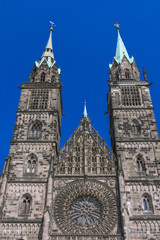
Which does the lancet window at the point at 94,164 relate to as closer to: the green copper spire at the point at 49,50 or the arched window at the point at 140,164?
the arched window at the point at 140,164

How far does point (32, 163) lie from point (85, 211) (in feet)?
20.8

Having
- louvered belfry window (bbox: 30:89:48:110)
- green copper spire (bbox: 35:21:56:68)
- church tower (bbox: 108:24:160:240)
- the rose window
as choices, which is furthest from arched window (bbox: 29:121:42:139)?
green copper spire (bbox: 35:21:56:68)

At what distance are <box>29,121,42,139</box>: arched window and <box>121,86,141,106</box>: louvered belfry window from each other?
9024 millimetres

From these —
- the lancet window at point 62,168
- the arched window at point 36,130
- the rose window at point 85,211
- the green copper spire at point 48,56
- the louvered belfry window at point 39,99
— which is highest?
the green copper spire at point 48,56

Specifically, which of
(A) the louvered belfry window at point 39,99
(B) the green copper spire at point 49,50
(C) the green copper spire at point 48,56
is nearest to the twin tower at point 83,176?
(A) the louvered belfry window at point 39,99

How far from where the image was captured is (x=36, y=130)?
26.0m

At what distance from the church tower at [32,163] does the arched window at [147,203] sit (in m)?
7.39

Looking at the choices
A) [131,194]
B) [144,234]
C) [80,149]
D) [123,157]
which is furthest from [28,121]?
[144,234]

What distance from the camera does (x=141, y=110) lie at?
88.1 feet

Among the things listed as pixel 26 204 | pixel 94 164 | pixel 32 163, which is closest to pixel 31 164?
pixel 32 163

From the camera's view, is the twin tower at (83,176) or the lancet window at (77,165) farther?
the lancet window at (77,165)

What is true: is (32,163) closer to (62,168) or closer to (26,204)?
(62,168)

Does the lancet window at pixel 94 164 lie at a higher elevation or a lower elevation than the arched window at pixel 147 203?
higher

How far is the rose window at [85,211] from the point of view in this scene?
20.2 metres
